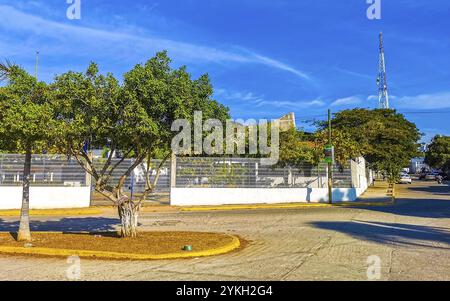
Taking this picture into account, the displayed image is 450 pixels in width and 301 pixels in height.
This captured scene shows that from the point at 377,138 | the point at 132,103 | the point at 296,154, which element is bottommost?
the point at 296,154

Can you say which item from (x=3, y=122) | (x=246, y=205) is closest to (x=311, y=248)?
(x=3, y=122)

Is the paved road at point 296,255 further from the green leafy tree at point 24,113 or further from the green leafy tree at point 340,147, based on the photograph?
the green leafy tree at point 340,147

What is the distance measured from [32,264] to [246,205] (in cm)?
1588

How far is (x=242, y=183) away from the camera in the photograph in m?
24.2

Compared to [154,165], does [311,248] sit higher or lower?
lower

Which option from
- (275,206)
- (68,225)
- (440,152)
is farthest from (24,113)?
(440,152)

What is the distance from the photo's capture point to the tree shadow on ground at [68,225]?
45.7ft

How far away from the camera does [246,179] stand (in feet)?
79.5

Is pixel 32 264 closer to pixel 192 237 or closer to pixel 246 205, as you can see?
pixel 192 237

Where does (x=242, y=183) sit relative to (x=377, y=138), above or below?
below

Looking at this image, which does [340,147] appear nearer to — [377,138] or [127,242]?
[377,138]

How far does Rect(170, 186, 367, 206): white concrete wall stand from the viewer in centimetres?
2362

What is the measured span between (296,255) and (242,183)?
15092mm
